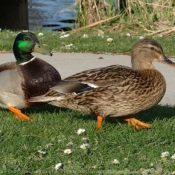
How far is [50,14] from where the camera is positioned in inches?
731

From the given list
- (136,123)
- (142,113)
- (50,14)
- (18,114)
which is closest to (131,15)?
(142,113)

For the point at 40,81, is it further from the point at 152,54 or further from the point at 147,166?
the point at 147,166

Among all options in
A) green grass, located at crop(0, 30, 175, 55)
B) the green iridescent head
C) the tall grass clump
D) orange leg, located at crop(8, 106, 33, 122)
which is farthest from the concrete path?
the tall grass clump

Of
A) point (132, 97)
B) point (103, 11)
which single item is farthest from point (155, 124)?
point (103, 11)

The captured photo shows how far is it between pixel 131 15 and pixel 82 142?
681cm

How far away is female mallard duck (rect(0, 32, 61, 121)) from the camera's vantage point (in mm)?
6113

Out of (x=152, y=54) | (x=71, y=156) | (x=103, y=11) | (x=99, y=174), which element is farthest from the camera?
(x=103, y=11)

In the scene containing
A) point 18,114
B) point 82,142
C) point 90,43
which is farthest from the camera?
point 90,43

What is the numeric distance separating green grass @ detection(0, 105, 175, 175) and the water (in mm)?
9787

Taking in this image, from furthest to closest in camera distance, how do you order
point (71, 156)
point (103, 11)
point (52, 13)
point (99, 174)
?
point (52, 13)
point (103, 11)
point (71, 156)
point (99, 174)

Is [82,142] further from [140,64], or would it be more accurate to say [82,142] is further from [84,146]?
[140,64]

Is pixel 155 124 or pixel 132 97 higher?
pixel 132 97

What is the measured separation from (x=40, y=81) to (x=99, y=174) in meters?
1.84

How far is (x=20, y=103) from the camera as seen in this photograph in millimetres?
6184
